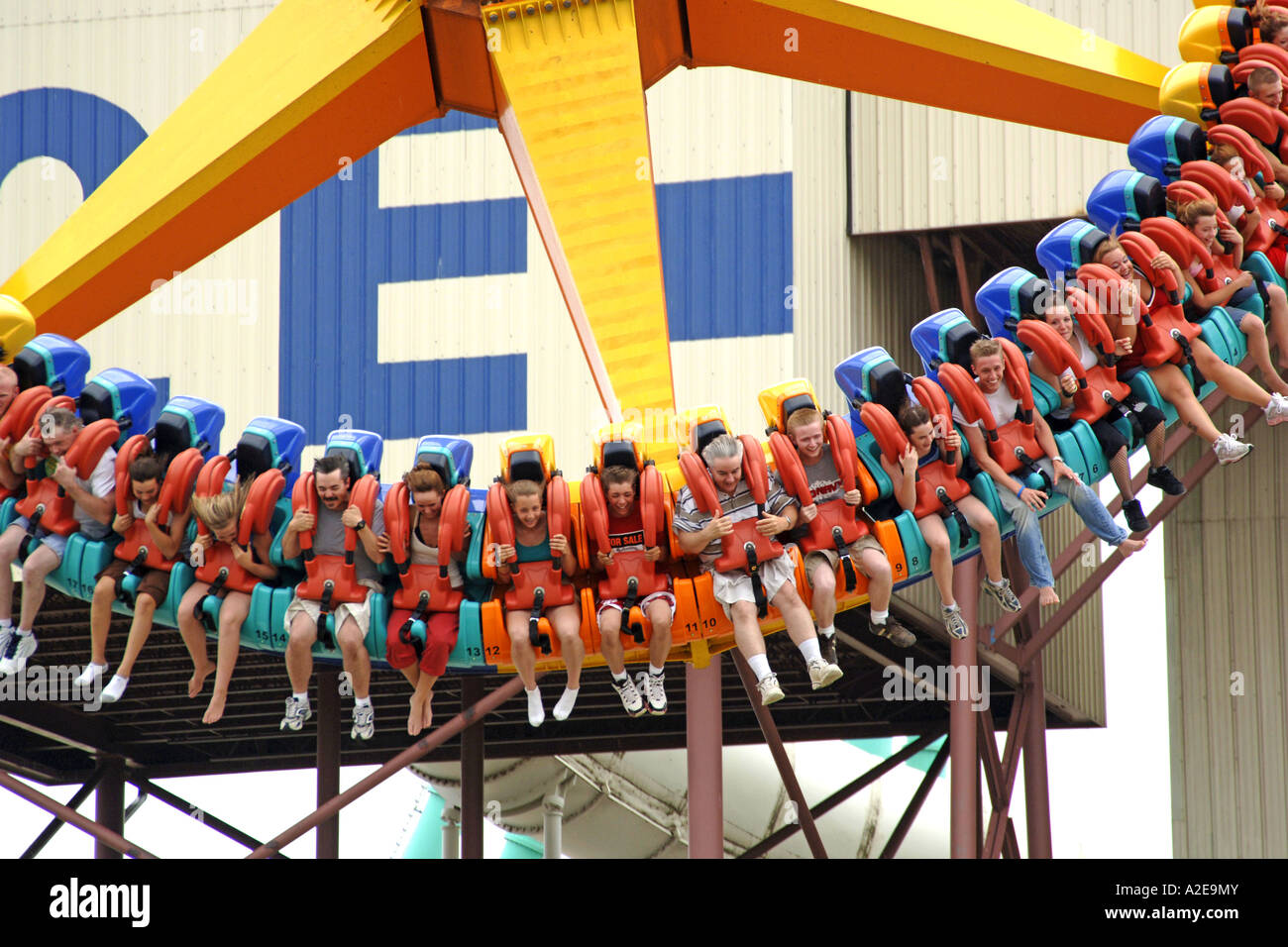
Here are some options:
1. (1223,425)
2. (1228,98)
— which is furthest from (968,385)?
(1223,425)

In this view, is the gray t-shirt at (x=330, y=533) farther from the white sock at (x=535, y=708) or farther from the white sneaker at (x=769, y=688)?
the white sneaker at (x=769, y=688)

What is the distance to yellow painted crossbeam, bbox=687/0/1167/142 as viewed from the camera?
1308 centimetres

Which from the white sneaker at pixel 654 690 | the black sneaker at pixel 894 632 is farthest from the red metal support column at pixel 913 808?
the white sneaker at pixel 654 690

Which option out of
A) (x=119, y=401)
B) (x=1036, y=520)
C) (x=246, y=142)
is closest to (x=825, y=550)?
(x=1036, y=520)

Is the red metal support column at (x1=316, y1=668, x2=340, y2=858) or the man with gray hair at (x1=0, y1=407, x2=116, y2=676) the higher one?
the man with gray hair at (x1=0, y1=407, x2=116, y2=676)

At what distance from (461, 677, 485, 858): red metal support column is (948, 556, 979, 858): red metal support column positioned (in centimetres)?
537

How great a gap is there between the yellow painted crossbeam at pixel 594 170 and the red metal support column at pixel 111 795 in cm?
1372

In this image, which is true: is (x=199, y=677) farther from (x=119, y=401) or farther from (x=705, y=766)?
(x=705, y=766)

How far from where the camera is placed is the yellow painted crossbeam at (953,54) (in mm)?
13078

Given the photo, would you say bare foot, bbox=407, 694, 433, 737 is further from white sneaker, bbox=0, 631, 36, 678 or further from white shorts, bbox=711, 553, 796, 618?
white sneaker, bbox=0, 631, 36, 678

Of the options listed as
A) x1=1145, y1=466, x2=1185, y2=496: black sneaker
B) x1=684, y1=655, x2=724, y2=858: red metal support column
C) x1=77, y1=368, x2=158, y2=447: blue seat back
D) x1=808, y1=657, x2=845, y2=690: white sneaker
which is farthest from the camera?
x1=684, y1=655, x2=724, y2=858: red metal support column

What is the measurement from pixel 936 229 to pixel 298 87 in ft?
31.2

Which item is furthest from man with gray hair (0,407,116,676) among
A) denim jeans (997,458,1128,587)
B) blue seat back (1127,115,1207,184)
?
blue seat back (1127,115,1207,184)
